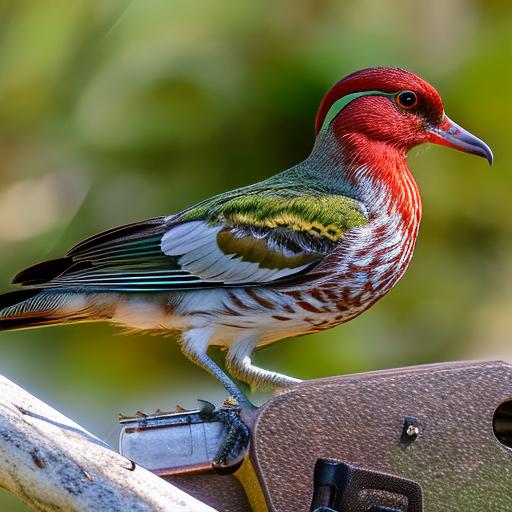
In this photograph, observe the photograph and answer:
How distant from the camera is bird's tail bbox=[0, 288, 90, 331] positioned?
4531 mm

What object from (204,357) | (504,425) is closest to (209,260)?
(204,357)

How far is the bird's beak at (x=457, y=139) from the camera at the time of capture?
4.62 metres

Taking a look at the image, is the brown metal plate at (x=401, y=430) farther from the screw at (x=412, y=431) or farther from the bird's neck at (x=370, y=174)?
the bird's neck at (x=370, y=174)

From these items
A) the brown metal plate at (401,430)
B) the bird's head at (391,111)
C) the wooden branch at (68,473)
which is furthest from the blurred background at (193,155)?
the wooden branch at (68,473)

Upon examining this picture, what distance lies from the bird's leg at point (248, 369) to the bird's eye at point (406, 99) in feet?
3.32

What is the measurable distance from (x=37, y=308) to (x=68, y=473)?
3.91 feet

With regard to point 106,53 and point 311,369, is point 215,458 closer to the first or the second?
point 311,369

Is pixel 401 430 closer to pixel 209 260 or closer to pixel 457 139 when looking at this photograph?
pixel 209 260

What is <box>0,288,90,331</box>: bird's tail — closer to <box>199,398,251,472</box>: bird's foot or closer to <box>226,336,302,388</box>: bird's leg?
<box>226,336,302,388</box>: bird's leg

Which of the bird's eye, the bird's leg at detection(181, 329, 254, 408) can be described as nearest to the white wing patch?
the bird's leg at detection(181, 329, 254, 408)

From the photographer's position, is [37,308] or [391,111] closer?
[37,308]

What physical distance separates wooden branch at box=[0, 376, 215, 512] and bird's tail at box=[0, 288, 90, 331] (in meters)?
0.96

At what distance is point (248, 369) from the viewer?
15.0 feet

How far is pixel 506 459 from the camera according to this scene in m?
3.86
